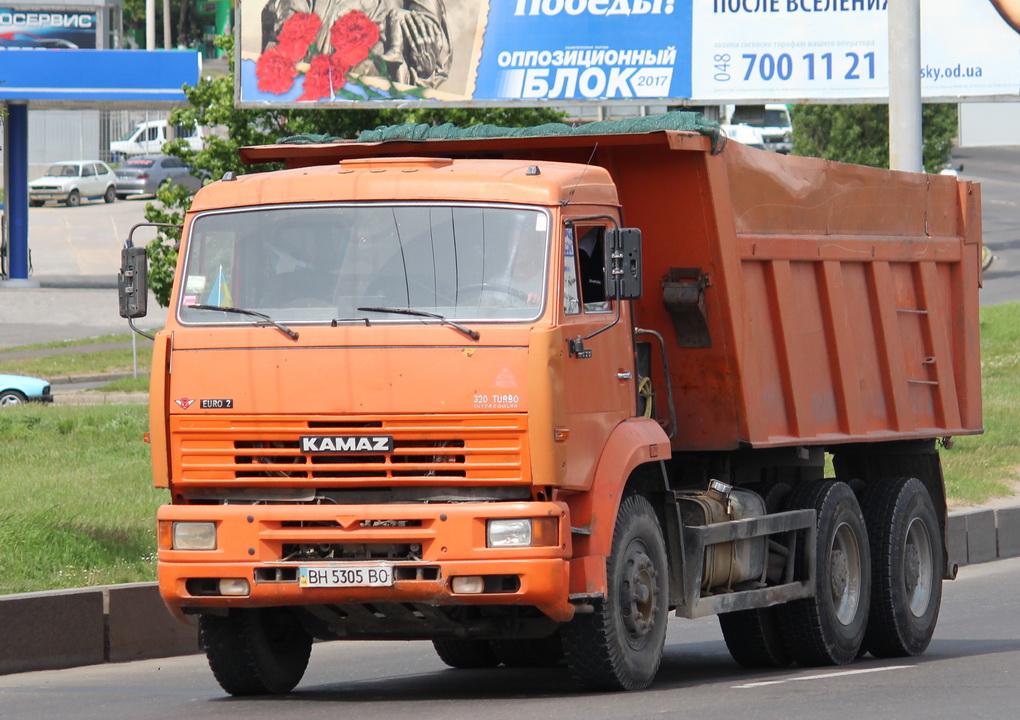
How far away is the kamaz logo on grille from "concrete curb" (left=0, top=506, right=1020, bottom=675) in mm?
2741

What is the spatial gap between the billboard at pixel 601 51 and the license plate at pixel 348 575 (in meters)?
15.4

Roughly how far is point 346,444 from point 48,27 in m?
54.4

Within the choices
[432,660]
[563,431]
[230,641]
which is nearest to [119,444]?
[432,660]

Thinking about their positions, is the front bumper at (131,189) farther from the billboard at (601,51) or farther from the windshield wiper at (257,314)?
the windshield wiper at (257,314)

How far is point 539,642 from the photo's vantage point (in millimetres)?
10312

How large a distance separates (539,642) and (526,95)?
44.5 feet

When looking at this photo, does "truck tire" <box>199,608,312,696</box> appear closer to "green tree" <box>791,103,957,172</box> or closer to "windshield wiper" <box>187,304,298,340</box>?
"windshield wiper" <box>187,304,298,340</box>

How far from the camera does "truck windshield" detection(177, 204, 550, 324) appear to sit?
26.2ft

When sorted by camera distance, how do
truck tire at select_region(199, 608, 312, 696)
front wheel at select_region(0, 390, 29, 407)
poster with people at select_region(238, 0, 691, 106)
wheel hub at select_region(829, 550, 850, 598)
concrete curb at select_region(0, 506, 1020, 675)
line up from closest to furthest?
truck tire at select_region(199, 608, 312, 696)
concrete curb at select_region(0, 506, 1020, 675)
wheel hub at select_region(829, 550, 850, 598)
poster with people at select_region(238, 0, 691, 106)
front wheel at select_region(0, 390, 29, 407)

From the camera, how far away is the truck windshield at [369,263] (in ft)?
26.2

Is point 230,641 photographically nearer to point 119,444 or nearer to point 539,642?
point 539,642

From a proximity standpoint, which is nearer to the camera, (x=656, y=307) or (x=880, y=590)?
(x=656, y=307)

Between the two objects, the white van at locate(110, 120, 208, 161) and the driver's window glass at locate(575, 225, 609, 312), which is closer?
the driver's window glass at locate(575, 225, 609, 312)

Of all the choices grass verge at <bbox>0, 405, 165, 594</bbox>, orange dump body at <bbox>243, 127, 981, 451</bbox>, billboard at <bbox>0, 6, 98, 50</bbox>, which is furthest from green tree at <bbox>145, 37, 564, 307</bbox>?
billboard at <bbox>0, 6, 98, 50</bbox>
